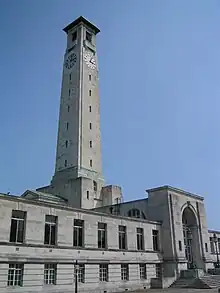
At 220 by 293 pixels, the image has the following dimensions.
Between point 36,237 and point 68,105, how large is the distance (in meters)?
31.7

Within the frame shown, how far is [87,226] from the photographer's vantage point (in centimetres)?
2753

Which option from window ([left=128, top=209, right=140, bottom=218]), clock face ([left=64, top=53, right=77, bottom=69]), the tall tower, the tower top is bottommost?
window ([left=128, top=209, right=140, bottom=218])

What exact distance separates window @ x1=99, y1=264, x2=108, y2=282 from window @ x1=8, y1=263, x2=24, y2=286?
813cm

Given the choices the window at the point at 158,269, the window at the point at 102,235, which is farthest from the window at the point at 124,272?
the window at the point at 158,269

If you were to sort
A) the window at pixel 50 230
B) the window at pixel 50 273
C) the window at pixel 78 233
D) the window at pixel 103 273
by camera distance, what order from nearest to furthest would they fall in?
the window at pixel 50 273
the window at pixel 50 230
the window at pixel 78 233
the window at pixel 103 273

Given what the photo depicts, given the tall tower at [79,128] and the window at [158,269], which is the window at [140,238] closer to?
the window at [158,269]

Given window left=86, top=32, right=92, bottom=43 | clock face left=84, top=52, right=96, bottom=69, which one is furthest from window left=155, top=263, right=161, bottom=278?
window left=86, top=32, right=92, bottom=43

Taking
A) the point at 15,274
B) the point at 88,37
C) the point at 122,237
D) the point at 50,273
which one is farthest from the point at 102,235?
the point at 88,37

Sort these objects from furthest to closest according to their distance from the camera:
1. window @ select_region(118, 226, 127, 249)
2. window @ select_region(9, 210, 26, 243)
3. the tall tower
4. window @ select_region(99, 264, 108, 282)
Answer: the tall tower, window @ select_region(118, 226, 127, 249), window @ select_region(99, 264, 108, 282), window @ select_region(9, 210, 26, 243)

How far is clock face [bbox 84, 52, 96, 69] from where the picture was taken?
55.4 meters

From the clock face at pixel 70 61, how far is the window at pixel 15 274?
40.4 metres

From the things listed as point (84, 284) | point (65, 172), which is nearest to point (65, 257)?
point (84, 284)

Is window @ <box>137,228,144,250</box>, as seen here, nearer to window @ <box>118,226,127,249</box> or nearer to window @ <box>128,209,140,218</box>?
window @ <box>118,226,127,249</box>

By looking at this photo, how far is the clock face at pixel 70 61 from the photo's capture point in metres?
55.2
